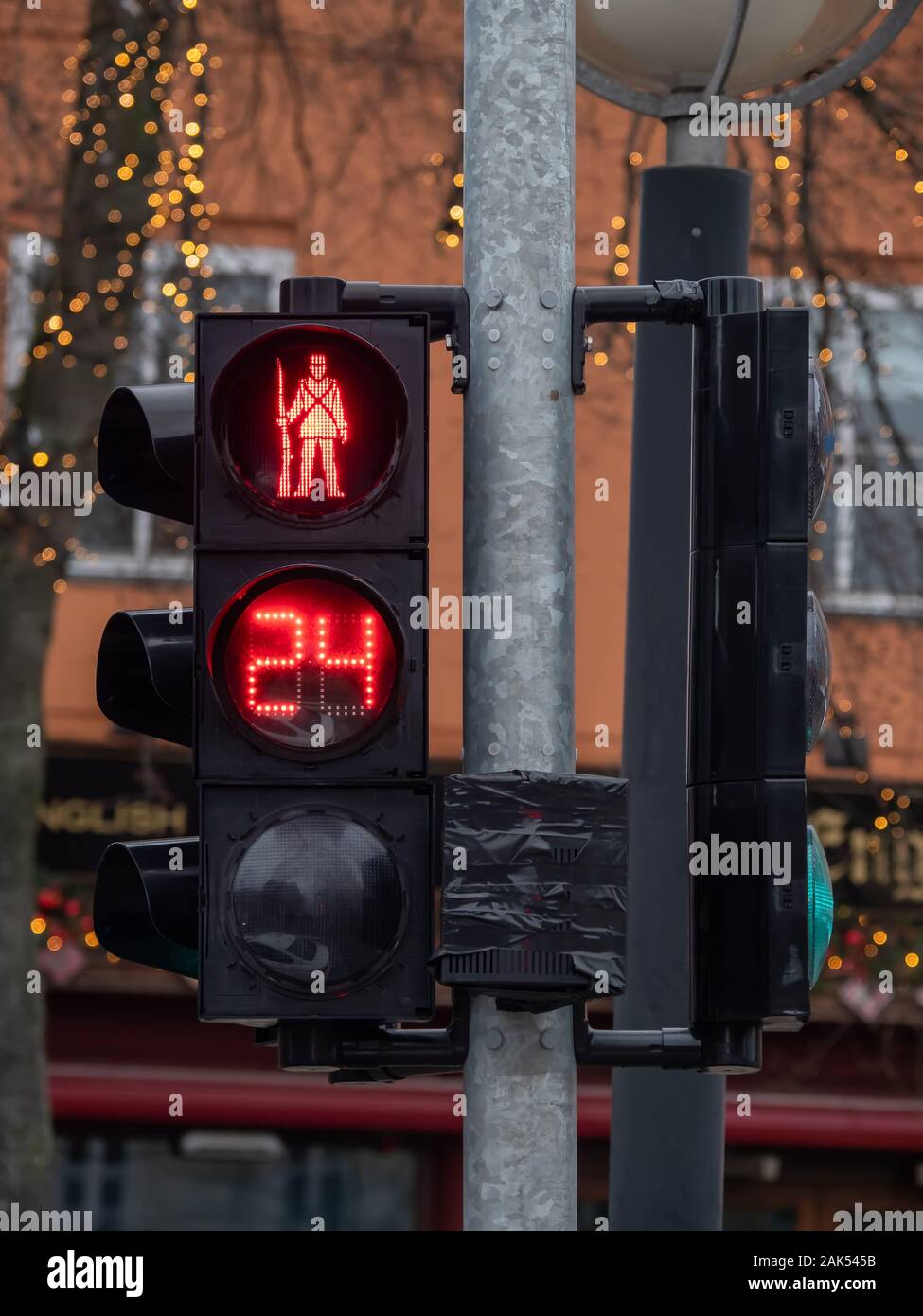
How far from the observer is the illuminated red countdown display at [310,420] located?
343 cm

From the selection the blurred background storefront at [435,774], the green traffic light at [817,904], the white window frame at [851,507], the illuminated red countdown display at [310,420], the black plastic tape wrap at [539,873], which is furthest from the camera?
the blurred background storefront at [435,774]

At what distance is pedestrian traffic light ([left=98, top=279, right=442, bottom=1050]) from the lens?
3.31 meters

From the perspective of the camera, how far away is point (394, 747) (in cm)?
335

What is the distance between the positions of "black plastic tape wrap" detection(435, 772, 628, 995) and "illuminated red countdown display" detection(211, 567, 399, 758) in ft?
0.69

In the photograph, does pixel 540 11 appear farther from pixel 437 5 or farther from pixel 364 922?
pixel 437 5

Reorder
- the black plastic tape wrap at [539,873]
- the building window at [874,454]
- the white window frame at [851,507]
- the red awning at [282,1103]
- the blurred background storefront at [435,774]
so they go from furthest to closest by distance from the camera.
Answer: the red awning at [282,1103]
the blurred background storefront at [435,774]
the white window frame at [851,507]
the building window at [874,454]
the black plastic tape wrap at [539,873]

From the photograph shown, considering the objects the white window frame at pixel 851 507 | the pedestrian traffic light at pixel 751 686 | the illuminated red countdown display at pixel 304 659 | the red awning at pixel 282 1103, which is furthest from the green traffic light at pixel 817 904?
the red awning at pixel 282 1103

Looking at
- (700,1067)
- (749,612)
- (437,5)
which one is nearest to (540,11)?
(749,612)

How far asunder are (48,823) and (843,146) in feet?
20.1

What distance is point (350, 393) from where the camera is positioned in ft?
11.3

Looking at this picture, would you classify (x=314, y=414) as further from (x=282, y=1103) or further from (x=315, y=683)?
(x=282, y=1103)

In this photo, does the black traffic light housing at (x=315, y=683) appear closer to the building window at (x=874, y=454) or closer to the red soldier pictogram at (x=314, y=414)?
the red soldier pictogram at (x=314, y=414)

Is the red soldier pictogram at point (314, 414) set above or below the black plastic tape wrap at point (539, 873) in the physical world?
above

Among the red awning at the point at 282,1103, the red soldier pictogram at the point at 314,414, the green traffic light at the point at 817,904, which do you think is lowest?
the red awning at the point at 282,1103
